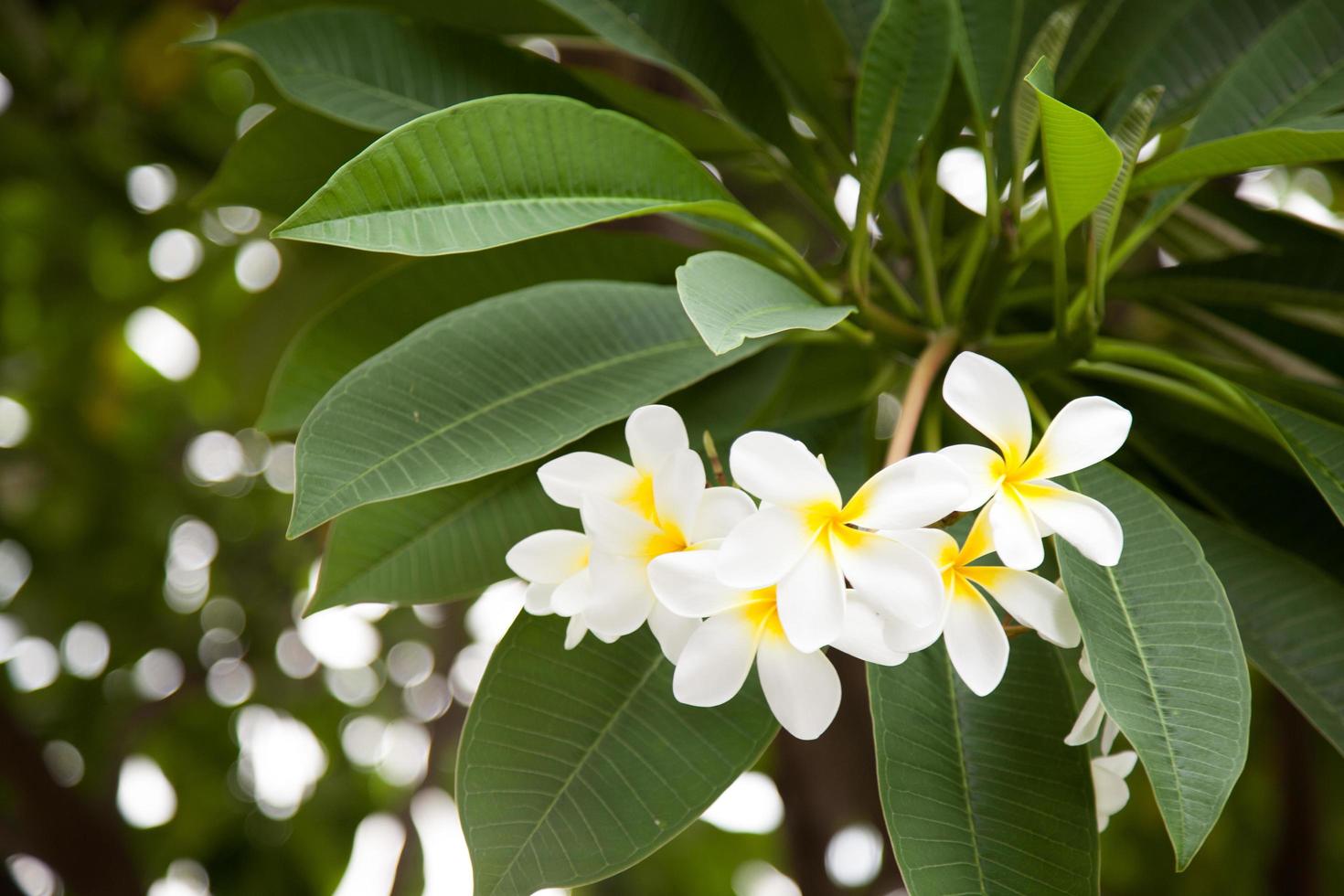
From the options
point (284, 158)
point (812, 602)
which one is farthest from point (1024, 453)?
point (284, 158)

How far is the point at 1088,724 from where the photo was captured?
21.7 inches

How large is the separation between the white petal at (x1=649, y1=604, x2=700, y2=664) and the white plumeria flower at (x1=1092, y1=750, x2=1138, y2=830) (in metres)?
0.24

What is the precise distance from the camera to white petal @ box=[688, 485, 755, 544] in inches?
19.5

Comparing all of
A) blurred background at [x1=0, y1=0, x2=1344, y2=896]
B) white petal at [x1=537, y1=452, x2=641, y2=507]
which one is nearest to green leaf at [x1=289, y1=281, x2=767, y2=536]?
white petal at [x1=537, y1=452, x2=641, y2=507]

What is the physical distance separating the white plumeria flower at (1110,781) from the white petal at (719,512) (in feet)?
0.84

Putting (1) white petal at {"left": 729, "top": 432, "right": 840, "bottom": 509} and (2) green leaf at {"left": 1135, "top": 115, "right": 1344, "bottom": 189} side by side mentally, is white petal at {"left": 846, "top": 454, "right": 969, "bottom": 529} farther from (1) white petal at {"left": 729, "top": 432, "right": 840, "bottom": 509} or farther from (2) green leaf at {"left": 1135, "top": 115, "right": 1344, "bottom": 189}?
(2) green leaf at {"left": 1135, "top": 115, "right": 1344, "bottom": 189}

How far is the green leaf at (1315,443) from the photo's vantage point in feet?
1.91

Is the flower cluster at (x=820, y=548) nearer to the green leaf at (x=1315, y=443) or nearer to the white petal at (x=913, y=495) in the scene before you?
the white petal at (x=913, y=495)

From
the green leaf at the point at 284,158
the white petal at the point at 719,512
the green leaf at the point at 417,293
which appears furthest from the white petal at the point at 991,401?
the green leaf at the point at 284,158

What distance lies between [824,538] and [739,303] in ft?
0.35

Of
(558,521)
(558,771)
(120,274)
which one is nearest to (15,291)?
(120,274)

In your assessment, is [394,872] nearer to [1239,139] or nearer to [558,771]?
[558,771]

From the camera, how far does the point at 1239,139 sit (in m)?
0.57

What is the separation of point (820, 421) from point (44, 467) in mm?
1792
